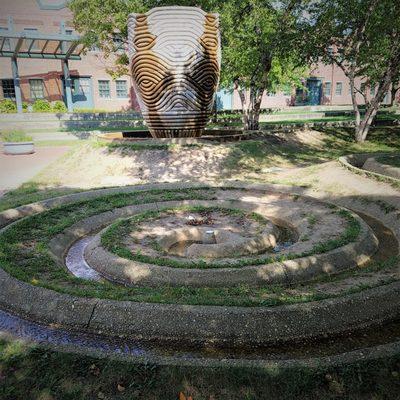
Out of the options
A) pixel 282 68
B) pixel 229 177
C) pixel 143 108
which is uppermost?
pixel 282 68

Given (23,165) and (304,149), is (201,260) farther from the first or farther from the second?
(304,149)

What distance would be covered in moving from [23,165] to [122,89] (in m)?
24.6

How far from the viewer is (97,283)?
5.96 m

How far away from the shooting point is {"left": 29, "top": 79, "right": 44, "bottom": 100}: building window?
36.4m

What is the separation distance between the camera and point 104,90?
128ft

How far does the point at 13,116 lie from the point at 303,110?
99.9ft

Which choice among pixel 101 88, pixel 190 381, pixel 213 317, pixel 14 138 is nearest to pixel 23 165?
pixel 14 138

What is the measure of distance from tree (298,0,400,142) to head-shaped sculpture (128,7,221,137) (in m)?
7.76

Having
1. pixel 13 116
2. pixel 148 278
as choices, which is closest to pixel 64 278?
pixel 148 278

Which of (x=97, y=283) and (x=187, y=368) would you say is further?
(x=97, y=283)

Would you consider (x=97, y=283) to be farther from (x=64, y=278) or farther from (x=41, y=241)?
(x=41, y=241)

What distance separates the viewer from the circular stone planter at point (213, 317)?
4.68 meters

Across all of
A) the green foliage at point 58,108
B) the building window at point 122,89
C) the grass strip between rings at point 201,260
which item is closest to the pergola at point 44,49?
the green foliage at point 58,108

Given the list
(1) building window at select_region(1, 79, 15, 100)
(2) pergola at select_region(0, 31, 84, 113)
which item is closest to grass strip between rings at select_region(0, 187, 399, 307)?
(2) pergola at select_region(0, 31, 84, 113)
